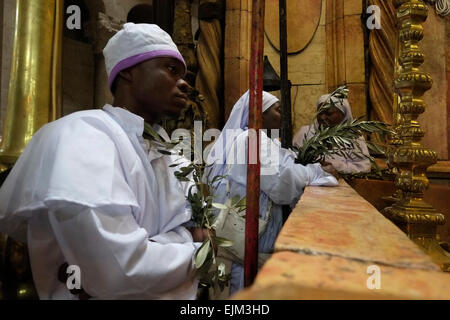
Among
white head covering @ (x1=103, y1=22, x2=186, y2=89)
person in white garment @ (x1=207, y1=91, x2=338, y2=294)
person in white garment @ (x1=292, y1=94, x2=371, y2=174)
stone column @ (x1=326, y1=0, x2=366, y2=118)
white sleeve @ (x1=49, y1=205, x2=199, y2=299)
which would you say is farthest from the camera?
stone column @ (x1=326, y1=0, x2=366, y2=118)

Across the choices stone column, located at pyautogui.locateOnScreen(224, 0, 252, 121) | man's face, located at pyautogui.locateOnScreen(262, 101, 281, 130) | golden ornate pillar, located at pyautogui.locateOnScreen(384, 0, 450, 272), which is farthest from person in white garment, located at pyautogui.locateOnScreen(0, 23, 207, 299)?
stone column, located at pyautogui.locateOnScreen(224, 0, 252, 121)

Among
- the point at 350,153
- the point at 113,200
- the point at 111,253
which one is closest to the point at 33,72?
the point at 113,200

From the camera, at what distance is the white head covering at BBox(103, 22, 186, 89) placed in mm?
1756

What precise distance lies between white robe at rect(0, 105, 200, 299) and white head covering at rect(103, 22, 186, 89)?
1.31 feet

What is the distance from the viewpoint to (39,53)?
2.20 m

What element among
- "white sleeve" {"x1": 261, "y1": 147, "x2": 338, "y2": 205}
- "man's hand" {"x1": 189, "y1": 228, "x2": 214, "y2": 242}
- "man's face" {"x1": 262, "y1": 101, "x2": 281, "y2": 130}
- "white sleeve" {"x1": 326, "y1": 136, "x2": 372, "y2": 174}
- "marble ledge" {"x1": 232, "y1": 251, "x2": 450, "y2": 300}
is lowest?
"man's hand" {"x1": 189, "y1": 228, "x2": 214, "y2": 242}

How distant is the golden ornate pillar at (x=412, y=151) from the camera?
2.80 meters

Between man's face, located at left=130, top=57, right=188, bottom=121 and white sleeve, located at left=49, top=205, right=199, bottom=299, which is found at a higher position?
man's face, located at left=130, top=57, right=188, bottom=121

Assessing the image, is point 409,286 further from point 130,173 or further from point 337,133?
point 337,133

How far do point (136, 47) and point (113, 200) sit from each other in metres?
0.95

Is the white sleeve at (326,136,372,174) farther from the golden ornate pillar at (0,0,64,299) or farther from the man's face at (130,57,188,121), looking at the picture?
the golden ornate pillar at (0,0,64,299)

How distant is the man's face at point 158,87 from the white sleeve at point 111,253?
0.77m

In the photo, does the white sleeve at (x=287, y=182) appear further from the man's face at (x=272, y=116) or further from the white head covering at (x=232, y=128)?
the man's face at (x=272, y=116)

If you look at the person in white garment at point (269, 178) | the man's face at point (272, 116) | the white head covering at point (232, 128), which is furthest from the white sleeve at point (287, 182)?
the man's face at point (272, 116)
